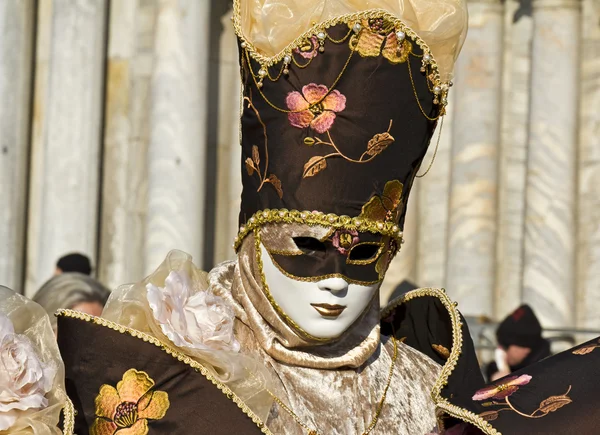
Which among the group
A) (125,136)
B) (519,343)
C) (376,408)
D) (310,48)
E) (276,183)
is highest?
(310,48)

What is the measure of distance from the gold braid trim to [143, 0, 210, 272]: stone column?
495cm

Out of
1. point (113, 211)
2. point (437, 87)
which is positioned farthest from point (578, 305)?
point (437, 87)

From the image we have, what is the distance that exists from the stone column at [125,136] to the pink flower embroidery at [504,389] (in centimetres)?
629

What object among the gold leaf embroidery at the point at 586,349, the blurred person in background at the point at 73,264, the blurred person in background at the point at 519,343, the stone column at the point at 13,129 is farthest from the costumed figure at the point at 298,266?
the stone column at the point at 13,129

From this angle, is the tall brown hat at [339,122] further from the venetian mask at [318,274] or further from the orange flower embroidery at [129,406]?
the orange flower embroidery at [129,406]

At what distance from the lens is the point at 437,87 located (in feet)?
9.34

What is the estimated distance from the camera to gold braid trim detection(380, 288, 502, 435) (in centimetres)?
246

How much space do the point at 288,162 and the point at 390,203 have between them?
0.24 m

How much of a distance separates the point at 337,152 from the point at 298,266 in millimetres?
250

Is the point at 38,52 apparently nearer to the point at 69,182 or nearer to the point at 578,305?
the point at 69,182

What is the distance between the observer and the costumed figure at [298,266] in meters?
2.60

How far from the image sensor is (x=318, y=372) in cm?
285

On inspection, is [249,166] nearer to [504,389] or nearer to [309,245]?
[309,245]

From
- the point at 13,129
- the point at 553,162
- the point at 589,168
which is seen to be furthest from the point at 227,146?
the point at 589,168
